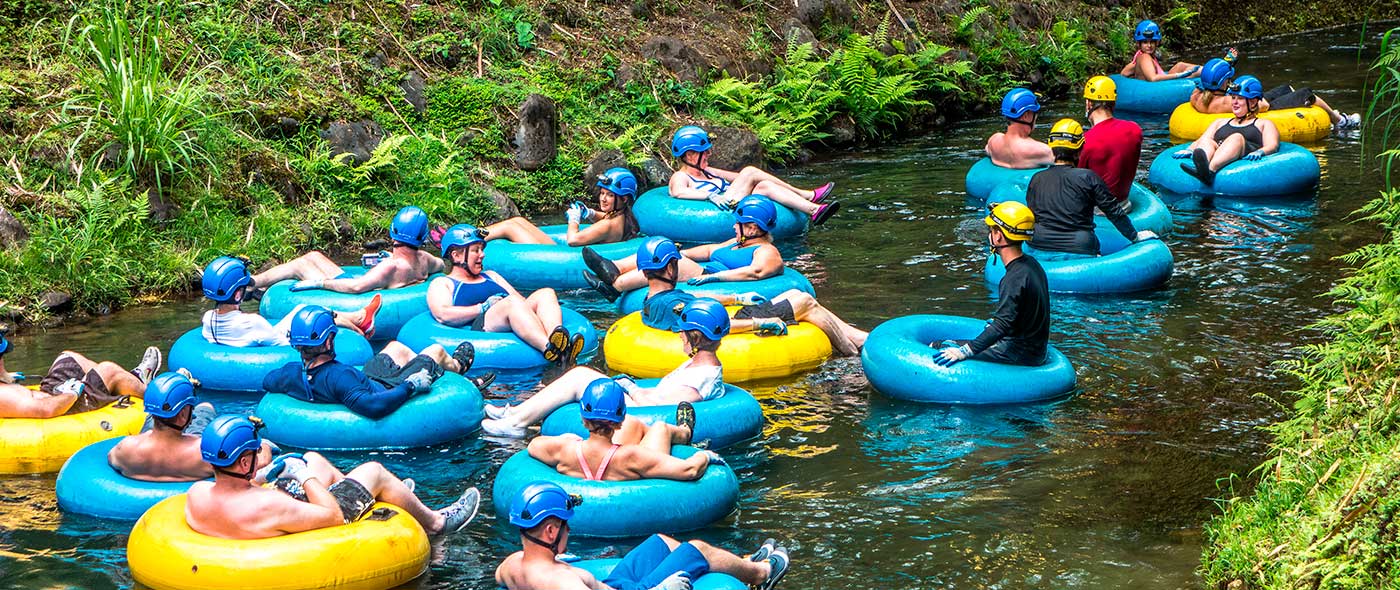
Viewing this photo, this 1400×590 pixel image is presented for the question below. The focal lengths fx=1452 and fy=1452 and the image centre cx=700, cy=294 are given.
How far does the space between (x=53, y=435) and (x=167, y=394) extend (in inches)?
73.5

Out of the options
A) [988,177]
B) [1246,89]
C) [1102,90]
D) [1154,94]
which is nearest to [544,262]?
[988,177]

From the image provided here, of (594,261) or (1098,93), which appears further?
(1098,93)

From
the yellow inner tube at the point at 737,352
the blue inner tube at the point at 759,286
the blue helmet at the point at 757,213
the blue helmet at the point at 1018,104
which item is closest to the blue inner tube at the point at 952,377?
the yellow inner tube at the point at 737,352

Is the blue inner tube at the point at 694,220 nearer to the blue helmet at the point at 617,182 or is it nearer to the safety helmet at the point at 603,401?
the blue helmet at the point at 617,182

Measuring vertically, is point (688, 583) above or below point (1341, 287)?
below

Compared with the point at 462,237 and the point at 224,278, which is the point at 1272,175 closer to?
the point at 462,237

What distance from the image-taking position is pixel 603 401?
8.09m

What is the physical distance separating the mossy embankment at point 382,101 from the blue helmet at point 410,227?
2.56 metres

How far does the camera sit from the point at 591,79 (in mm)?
18516

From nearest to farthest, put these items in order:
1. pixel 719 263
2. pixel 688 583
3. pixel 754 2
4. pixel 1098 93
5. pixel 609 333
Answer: pixel 688 583 → pixel 609 333 → pixel 719 263 → pixel 1098 93 → pixel 754 2

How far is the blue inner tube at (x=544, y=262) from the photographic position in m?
13.6

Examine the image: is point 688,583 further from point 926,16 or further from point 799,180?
point 926,16

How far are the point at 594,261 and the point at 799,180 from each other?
571 centimetres

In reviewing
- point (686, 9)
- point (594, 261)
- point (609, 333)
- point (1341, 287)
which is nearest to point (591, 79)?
point (686, 9)
